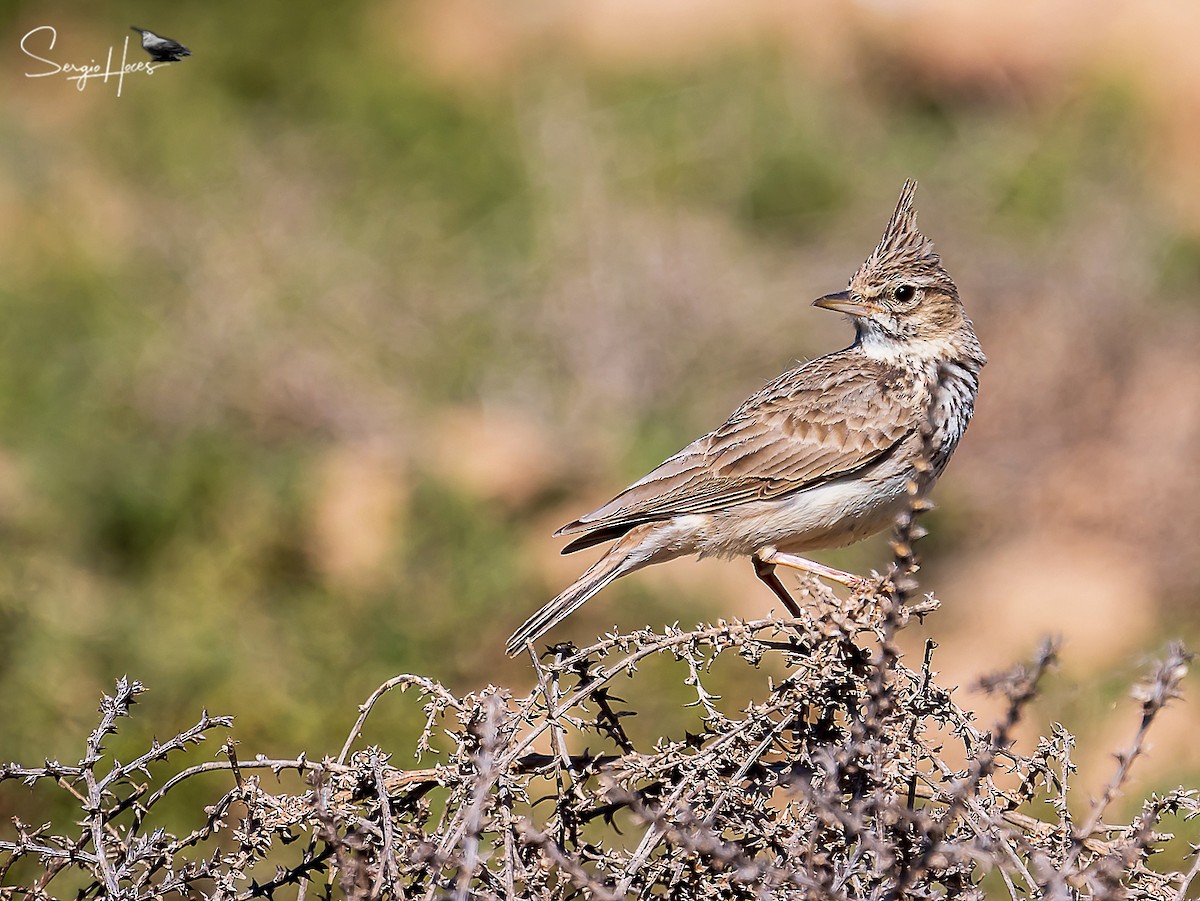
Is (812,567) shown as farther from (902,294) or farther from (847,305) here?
(902,294)

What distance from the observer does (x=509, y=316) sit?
10.1 meters

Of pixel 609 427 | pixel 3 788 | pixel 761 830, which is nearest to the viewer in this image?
pixel 761 830

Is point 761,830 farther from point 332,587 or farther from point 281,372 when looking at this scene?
point 281,372

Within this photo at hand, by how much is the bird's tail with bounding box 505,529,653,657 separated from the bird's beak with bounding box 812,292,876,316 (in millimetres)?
976

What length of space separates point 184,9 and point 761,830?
12614 mm

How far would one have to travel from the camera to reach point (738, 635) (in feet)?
10.1

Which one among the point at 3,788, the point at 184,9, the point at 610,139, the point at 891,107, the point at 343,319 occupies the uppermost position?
the point at 184,9

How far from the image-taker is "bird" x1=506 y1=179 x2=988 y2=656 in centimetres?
477

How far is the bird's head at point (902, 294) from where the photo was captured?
512 centimetres

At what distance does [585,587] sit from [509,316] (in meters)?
5.75

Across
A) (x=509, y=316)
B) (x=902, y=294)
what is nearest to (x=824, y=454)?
(x=902, y=294)

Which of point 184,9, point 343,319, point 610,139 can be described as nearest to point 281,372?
point 343,319
